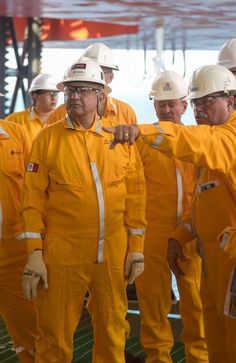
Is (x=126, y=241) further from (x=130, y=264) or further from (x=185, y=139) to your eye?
(x=185, y=139)

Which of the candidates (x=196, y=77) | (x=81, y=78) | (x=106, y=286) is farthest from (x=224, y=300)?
(x=81, y=78)

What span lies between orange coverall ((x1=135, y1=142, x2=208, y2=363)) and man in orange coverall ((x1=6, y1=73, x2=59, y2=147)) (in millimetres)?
2528

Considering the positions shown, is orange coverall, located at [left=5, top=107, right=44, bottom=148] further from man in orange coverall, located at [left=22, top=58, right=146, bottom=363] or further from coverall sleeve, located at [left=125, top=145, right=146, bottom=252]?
man in orange coverall, located at [left=22, top=58, right=146, bottom=363]

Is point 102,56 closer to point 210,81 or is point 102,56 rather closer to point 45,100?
point 45,100

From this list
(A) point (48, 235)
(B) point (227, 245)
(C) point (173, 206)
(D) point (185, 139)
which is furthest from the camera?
(C) point (173, 206)

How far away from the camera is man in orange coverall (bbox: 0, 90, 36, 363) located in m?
4.67

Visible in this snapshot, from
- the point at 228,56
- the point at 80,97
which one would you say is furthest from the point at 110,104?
the point at 80,97

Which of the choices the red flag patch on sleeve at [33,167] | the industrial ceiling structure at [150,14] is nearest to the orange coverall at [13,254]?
the red flag patch on sleeve at [33,167]

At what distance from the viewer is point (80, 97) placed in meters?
4.41

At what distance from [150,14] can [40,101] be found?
Result: 430cm

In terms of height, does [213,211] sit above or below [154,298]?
above

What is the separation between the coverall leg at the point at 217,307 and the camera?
12.3 feet

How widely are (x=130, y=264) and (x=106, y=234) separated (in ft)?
0.90

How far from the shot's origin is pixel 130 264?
4.54 m
